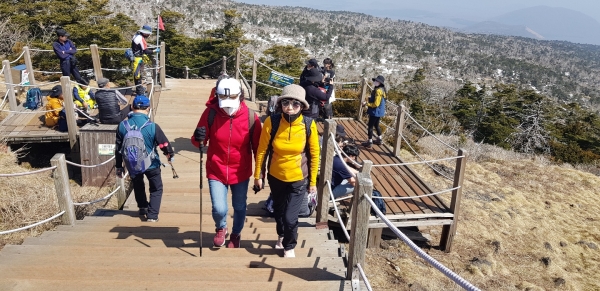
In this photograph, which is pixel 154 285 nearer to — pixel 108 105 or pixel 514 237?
pixel 108 105

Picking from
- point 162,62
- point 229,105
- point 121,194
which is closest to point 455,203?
point 229,105

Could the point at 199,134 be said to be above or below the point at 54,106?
above

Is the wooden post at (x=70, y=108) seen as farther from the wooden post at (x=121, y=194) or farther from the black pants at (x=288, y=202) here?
the black pants at (x=288, y=202)

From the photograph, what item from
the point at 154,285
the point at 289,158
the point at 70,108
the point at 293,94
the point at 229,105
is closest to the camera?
the point at 154,285

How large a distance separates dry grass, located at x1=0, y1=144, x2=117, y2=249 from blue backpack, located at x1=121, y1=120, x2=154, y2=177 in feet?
5.57

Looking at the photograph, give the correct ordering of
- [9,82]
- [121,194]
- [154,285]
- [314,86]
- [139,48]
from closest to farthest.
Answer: [154,285] → [121,194] → [314,86] → [9,82] → [139,48]

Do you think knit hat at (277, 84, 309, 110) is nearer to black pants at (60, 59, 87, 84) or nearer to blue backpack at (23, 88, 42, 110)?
black pants at (60, 59, 87, 84)

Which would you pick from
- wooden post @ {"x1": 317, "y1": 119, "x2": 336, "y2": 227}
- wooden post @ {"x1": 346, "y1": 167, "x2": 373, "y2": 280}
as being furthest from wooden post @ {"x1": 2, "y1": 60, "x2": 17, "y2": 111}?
wooden post @ {"x1": 346, "y1": 167, "x2": 373, "y2": 280}

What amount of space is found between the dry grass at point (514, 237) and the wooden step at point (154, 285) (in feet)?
7.38

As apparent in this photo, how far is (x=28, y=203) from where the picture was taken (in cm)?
520

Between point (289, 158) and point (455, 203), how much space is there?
3.19 m

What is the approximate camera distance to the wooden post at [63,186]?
11.9ft

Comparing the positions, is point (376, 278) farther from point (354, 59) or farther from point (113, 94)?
point (354, 59)

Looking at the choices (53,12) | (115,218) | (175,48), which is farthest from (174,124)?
(175,48)
